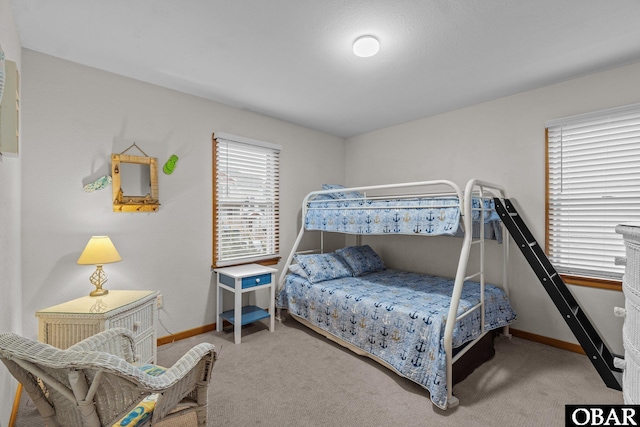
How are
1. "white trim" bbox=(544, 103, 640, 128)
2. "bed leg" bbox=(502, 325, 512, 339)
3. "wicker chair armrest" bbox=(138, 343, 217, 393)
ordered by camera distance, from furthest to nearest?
"bed leg" bbox=(502, 325, 512, 339), "white trim" bbox=(544, 103, 640, 128), "wicker chair armrest" bbox=(138, 343, 217, 393)

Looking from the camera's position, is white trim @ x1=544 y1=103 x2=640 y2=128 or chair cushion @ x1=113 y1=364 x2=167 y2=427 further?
white trim @ x1=544 y1=103 x2=640 y2=128

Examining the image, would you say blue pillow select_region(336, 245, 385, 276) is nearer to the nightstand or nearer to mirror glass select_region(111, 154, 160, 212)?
the nightstand

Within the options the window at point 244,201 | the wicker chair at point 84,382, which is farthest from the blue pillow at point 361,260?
the wicker chair at point 84,382

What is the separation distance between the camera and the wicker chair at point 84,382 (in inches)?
39.7

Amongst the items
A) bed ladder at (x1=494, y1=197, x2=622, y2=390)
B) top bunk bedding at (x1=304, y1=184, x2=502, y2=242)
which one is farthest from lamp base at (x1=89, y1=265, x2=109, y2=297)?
bed ladder at (x1=494, y1=197, x2=622, y2=390)

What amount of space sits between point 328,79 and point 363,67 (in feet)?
1.18

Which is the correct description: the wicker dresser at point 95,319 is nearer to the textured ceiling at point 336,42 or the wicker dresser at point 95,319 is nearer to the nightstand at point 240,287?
the nightstand at point 240,287

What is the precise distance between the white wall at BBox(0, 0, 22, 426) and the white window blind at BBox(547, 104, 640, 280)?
3982 mm

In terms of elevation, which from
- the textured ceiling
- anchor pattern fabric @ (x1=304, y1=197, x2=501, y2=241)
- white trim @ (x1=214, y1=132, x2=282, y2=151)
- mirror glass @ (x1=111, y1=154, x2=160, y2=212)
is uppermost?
the textured ceiling

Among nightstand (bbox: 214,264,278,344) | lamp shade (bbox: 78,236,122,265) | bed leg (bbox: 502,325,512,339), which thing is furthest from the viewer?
bed leg (bbox: 502,325,512,339)

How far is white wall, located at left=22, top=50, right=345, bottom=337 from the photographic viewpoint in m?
2.14

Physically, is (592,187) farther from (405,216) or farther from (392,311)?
(392,311)

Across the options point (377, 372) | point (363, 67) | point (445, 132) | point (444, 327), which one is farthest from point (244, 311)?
point (445, 132)

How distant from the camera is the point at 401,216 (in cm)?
256
